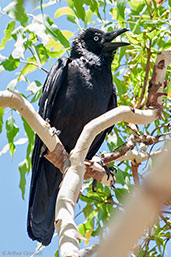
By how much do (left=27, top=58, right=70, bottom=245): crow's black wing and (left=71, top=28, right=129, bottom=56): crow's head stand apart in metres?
0.30

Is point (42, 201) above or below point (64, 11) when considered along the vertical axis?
below

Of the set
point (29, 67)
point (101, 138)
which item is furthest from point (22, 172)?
point (29, 67)

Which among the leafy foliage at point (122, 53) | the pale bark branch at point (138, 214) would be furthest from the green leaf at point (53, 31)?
the pale bark branch at point (138, 214)

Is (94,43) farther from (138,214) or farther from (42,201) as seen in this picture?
(138,214)

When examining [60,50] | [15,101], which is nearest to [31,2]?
[15,101]

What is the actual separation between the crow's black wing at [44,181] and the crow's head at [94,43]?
0.97 feet

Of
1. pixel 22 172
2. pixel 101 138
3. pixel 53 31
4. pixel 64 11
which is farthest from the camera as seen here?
pixel 101 138

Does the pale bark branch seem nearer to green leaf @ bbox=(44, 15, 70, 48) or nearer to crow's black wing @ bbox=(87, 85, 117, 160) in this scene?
green leaf @ bbox=(44, 15, 70, 48)

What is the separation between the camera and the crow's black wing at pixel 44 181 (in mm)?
3422

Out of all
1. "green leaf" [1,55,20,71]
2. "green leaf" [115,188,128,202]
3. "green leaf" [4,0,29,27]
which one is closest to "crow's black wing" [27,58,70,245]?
"green leaf" [1,55,20,71]

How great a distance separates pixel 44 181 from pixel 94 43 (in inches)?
56.0

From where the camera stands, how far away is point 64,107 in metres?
3.62

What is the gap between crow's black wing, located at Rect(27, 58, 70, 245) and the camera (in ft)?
11.2

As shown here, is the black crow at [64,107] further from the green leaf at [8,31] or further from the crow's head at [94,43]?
the green leaf at [8,31]
